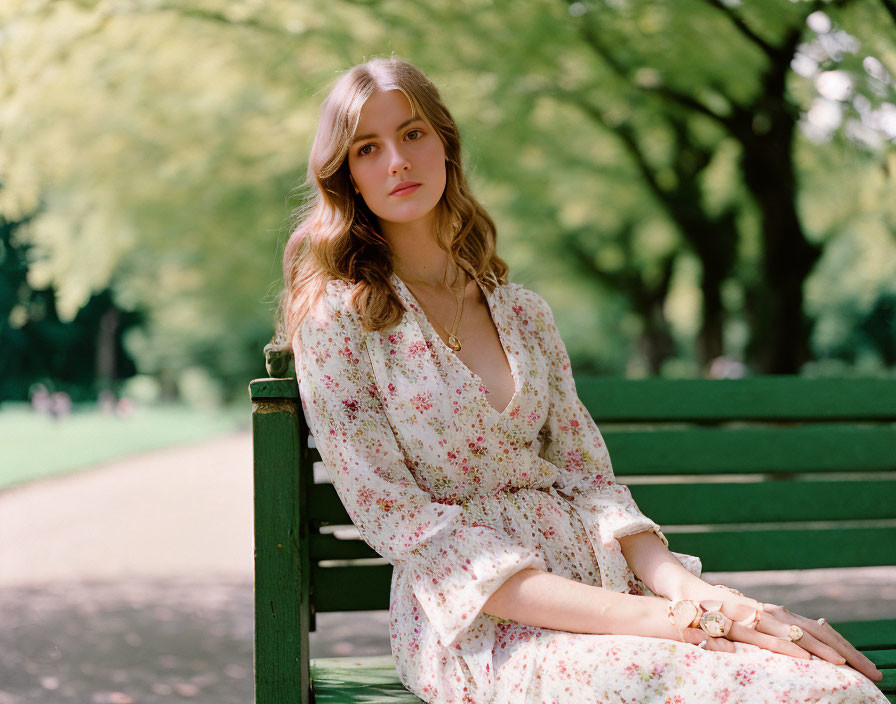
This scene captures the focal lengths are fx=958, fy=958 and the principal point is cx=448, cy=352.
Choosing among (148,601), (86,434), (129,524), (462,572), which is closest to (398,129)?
(462,572)

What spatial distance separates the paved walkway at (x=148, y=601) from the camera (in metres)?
4.55

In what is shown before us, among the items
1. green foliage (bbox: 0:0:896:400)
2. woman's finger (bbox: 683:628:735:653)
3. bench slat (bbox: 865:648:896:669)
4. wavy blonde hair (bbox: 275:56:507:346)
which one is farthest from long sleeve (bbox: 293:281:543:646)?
bench slat (bbox: 865:648:896:669)

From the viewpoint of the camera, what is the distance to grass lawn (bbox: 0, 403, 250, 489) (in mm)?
15387

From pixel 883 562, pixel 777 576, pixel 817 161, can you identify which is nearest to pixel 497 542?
pixel 883 562

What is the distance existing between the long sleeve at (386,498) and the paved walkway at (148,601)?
252 centimetres

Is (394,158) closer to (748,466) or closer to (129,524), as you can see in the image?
(748,466)

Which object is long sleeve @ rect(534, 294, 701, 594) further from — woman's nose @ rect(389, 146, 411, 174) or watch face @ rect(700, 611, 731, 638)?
woman's nose @ rect(389, 146, 411, 174)

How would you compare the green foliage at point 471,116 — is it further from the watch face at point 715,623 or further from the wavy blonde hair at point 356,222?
the watch face at point 715,623

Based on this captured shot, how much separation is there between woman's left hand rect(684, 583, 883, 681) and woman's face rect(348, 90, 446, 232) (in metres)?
1.16

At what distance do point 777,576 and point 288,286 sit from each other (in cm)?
573

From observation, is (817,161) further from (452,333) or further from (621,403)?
(452,333)

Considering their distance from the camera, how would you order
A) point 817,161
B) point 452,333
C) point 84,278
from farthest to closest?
point 817,161 < point 84,278 < point 452,333

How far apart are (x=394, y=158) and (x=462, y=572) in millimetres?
1003

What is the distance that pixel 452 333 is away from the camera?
243 cm
